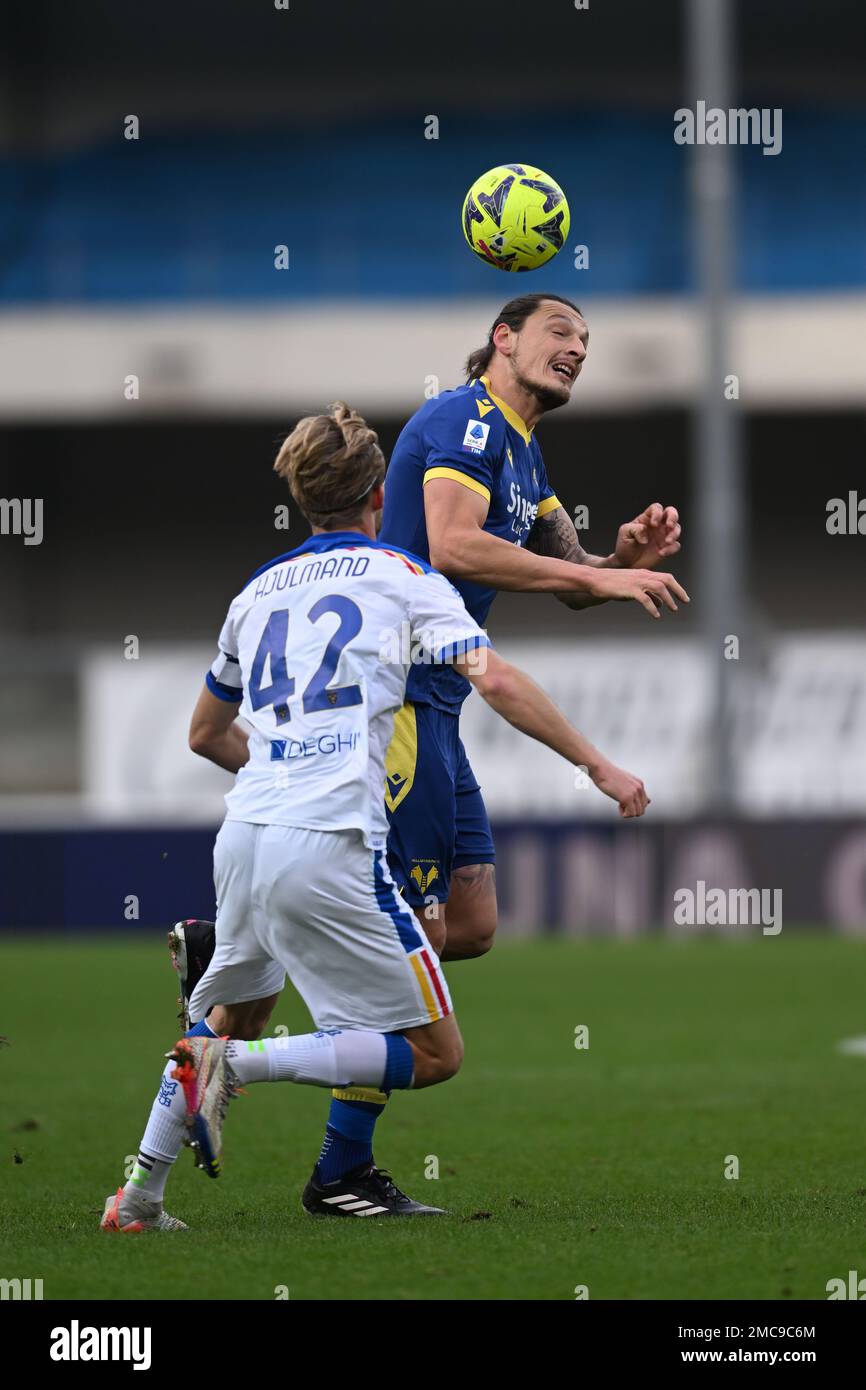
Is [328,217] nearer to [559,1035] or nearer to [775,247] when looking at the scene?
[775,247]

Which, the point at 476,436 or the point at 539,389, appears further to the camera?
the point at 539,389

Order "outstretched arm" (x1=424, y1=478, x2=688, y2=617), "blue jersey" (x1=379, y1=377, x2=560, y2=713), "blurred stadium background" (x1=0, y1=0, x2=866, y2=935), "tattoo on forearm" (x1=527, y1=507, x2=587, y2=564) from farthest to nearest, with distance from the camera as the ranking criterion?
"blurred stadium background" (x1=0, y1=0, x2=866, y2=935)
"tattoo on forearm" (x1=527, y1=507, x2=587, y2=564)
"blue jersey" (x1=379, y1=377, x2=560, y2=713)
"outstretched arm" (x1=424, y1=478, x2=688, y2=617)

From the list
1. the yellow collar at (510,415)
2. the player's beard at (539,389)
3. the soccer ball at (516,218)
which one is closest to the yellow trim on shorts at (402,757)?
the yellow collar at (510,415)

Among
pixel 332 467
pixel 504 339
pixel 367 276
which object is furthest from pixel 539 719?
pixel 367 276

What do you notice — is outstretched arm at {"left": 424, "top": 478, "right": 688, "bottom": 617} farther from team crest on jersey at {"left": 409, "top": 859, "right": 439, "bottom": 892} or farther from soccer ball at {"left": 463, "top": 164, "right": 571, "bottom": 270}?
soccer ball at {"left": 463, "top": 164, "right": 571, "bottom": 270}

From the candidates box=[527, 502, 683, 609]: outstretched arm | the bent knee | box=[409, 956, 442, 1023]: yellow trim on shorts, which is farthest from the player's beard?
the bent knee

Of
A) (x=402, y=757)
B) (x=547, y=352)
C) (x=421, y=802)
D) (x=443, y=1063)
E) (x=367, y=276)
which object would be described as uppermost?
(x=367, y=276)

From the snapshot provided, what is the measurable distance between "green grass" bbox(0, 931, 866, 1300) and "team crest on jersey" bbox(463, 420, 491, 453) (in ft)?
6.50

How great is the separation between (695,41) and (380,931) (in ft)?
50.9

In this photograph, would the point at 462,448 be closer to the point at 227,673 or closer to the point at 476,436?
the point at 476,436

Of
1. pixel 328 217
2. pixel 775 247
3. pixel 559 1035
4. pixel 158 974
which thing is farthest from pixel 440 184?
pixel 559 1035

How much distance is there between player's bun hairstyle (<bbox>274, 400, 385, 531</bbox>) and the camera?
16.2 ft

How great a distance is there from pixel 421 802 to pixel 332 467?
98 centimetres

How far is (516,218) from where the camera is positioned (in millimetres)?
5969
